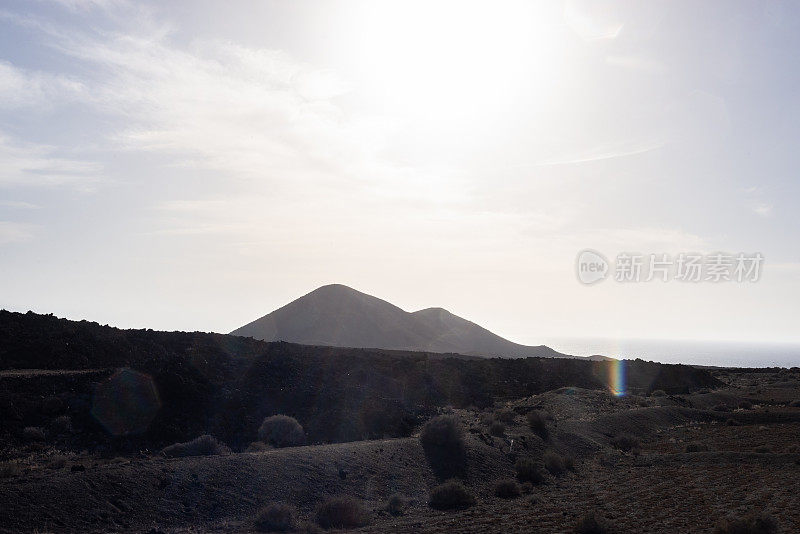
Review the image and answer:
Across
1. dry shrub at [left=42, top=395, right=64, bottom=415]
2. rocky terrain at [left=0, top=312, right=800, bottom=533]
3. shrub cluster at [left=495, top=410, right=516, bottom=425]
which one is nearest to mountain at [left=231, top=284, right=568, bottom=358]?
rocky terrain at [left=0, top=312, right=800, bottom=533]

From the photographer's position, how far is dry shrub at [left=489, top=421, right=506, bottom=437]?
2962cm

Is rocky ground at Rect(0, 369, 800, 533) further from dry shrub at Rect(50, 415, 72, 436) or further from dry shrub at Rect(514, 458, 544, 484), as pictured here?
dry shrub at Rect(50, 415, 72, 436)

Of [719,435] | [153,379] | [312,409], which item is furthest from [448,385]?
[153,379]

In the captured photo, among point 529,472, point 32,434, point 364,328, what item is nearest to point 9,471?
point 32,434

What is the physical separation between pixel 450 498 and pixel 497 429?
10090 mm

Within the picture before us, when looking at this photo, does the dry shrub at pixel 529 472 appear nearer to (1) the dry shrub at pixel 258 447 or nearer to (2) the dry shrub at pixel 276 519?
(1) the dry shrub at pixel 258 447

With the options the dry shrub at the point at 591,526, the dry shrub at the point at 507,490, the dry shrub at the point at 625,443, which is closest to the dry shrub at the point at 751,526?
the dry shrub at the point at 591,526

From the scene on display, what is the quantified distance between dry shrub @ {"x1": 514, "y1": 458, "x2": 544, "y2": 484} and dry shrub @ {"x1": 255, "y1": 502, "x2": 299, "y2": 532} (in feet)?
36.4

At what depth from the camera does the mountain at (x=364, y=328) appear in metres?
122

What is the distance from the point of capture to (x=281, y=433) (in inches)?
1075

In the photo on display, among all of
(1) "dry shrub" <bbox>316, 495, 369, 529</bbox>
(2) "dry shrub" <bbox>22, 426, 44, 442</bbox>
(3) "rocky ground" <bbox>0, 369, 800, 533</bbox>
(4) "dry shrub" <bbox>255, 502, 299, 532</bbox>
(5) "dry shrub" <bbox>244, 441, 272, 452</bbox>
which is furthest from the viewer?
(5) "dry shrub" <bbox>244, 441, 272, 452</bbox>

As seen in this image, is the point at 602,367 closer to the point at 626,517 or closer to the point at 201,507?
the point at 626,517

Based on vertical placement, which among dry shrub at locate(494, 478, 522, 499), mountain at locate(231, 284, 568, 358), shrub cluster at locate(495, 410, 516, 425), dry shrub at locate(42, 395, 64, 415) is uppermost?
mountain at locate(231, 284, 568, 358)

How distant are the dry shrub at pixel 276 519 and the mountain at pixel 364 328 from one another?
9770 cm
